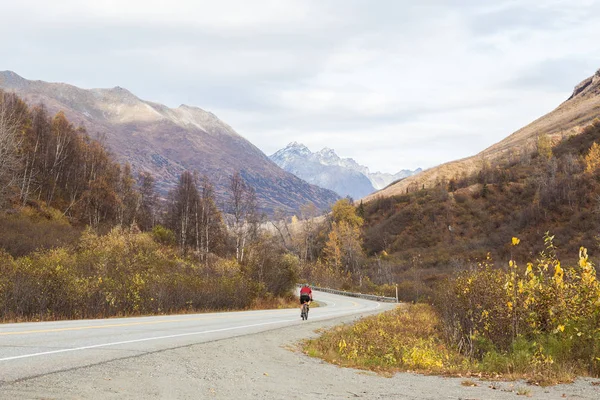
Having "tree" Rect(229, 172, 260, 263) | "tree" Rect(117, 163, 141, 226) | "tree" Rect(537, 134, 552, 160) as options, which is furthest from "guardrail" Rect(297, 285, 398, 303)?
"tree" Rect(537, 134, 552, 160)

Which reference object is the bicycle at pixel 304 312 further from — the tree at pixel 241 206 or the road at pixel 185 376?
the tree at pixel 241 206

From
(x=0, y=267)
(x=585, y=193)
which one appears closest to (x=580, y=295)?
(x=0, y=267)

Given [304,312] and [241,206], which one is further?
[241,206]

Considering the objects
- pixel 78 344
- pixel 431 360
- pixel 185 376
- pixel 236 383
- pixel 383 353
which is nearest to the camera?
pixel 236 383

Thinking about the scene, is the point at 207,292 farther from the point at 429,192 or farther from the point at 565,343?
the point at 429,192

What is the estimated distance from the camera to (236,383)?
7738mm

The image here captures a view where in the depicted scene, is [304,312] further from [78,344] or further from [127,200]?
[127,200]

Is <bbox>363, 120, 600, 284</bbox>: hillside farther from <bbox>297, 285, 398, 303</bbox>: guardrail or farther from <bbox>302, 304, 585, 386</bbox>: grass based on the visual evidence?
<bbox>302, 304, 585, 386</bbox>: grass

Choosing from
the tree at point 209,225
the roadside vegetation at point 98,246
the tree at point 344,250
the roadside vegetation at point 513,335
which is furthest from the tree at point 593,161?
the roadside vegetation at point 513,335

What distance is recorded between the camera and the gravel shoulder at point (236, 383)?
21.1ft

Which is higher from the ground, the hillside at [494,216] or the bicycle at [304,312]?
the hillside at [494,216]

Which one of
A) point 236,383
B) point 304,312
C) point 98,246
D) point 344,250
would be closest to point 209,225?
point 98,246

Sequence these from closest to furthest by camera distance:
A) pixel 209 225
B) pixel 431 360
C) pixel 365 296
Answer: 1. pixel 431 360
2. pixel 209 225
3. pixel 365 296

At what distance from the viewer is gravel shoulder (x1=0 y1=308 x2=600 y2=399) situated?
643 centimetres
